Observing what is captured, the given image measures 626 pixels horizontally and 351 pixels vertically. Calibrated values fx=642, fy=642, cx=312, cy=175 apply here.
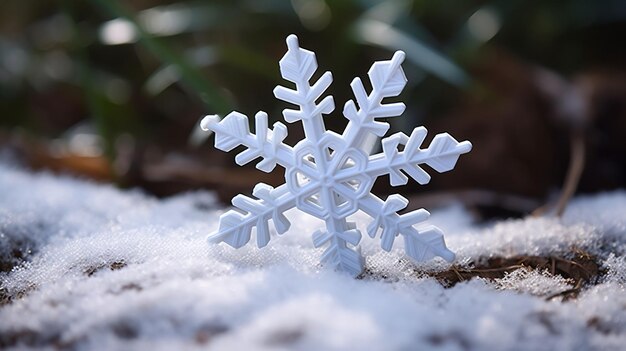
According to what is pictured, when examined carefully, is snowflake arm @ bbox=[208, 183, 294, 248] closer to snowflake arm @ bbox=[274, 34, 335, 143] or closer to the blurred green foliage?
snowflake arm @ bbox=[274, 34, 335, 143]

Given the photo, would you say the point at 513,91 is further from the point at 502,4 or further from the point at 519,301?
the point at 519,301

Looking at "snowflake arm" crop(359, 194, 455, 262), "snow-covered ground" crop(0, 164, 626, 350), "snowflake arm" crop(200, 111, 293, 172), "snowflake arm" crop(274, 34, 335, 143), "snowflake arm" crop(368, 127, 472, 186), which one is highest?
"snowflake arm" crop(274, 34, 335, 143)

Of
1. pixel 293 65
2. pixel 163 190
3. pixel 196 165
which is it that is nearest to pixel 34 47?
pixel 196 165

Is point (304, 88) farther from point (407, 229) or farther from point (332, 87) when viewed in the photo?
point (332, 87)

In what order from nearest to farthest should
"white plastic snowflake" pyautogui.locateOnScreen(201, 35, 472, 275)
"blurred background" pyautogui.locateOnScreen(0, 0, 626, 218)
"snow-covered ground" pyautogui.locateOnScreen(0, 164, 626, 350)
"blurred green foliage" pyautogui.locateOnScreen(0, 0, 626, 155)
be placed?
"snow-covered ground" pyautogui.locateOnScreen(0, 164, 626, 350) → "white plastic snowflake" pyautogui.locateOnScreen(201, 35, 472, 275) → "blurred background" pyautogui.locateOnScreen(0, 0, 626, 218) → "blurred green foliage" pyautogui.locateOnScreen(0, 0, 626, 155)

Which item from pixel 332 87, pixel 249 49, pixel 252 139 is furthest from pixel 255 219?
pixel 249 49

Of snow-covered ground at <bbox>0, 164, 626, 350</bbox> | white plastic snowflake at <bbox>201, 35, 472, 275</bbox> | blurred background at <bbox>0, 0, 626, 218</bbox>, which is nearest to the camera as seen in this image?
snow-covered ground at <bbox>0, 164, 626, 350</bbox>

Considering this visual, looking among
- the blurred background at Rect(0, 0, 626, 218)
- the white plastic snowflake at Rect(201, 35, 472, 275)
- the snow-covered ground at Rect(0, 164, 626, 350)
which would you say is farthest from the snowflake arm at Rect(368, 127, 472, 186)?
the blurred background at Rect(0, 0, 626, 218)

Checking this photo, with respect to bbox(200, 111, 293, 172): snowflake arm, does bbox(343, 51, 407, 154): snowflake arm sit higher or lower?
higher
